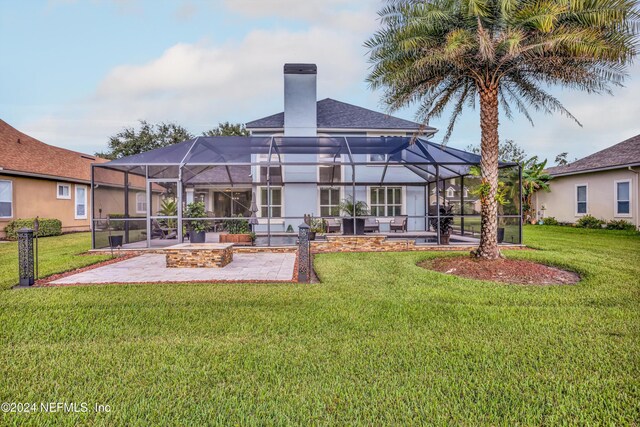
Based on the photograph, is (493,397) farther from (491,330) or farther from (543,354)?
(491,330)

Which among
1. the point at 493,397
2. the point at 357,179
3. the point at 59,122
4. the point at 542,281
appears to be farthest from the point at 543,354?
the point at 59,122

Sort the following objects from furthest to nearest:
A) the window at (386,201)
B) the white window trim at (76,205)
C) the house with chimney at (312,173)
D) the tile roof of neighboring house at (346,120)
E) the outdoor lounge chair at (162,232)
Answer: the white window trim at (76,205) → the tile roof of neighboring house at (346,120) → the window at (386,201) → the outdoor lounge chair at (162,232) → the house with chimney at (312,173)

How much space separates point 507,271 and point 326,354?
5.43 m

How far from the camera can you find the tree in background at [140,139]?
3334cm

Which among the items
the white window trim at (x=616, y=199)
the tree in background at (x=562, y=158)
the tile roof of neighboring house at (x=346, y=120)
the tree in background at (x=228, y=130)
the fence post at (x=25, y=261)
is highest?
the tree in background at (x=228, y=130)

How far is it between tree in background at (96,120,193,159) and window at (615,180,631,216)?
34.8 m

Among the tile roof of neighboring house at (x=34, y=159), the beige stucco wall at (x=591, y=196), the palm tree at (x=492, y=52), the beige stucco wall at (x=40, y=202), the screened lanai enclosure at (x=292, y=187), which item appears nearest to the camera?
the palm tree at (x=492, y=52)

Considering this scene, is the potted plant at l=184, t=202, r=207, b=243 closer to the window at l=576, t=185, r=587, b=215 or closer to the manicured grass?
the manicured grass

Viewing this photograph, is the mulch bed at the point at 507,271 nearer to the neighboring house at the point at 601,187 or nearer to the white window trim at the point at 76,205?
the neighboring house at the point at 601,187

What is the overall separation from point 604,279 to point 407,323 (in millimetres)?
4824

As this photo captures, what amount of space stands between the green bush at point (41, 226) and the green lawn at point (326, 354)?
11342 mm

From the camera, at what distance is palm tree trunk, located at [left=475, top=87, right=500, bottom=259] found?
784cm

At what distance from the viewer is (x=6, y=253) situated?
1033cm

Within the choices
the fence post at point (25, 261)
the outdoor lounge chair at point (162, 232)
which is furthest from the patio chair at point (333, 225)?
the fence post at point (25, 261)
